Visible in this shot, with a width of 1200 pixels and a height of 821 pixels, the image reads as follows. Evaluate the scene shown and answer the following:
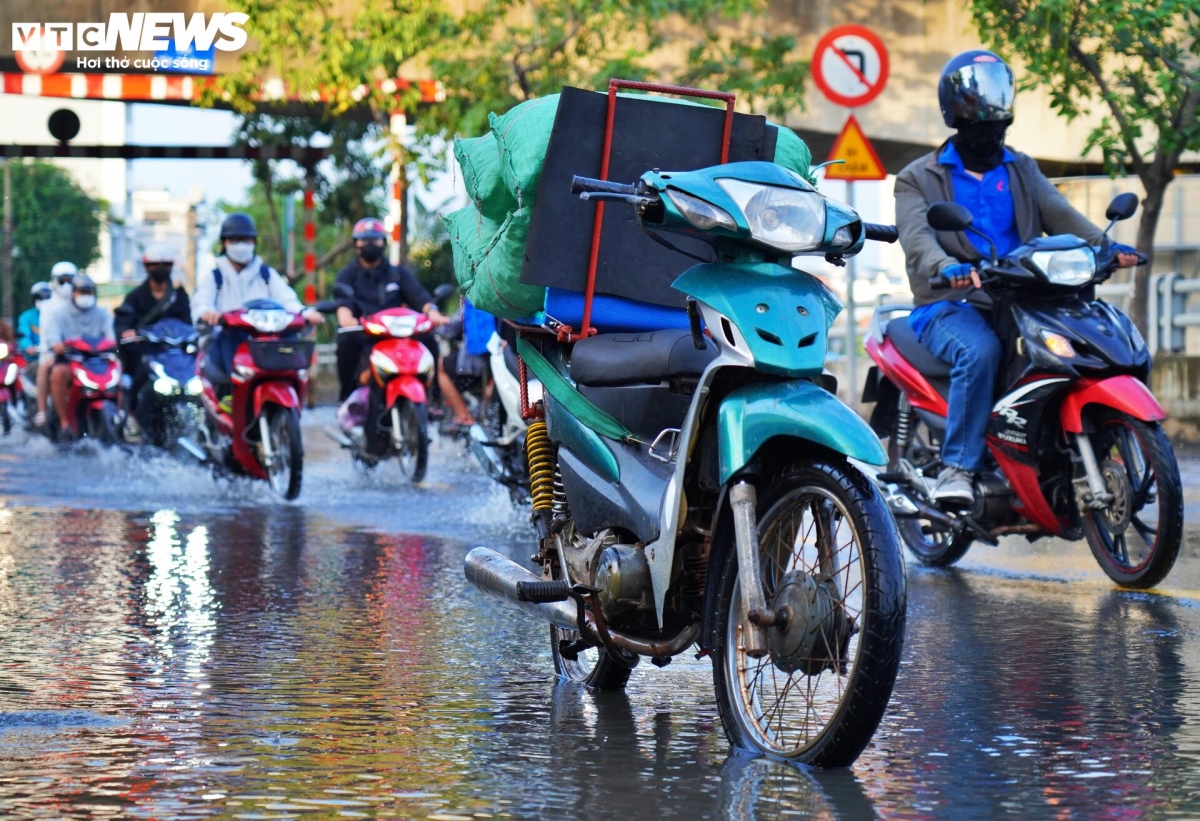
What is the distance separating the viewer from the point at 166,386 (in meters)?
16.5

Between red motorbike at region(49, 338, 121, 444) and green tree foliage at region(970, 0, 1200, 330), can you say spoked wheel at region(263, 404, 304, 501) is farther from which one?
green tree foliage at region(970, 0, 1200, 330)

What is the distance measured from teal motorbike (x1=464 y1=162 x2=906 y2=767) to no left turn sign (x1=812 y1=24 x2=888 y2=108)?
9914 mm

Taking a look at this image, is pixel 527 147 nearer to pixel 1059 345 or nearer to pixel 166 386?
pixel 1059 345

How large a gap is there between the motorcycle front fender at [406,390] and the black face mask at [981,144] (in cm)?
580

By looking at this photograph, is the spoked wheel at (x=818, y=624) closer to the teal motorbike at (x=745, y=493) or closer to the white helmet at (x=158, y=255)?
the teal motorbike at (x=745, y=493)

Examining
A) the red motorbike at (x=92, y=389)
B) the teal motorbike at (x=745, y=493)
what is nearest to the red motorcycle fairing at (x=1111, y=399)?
the teal motorbike at (x=745, y=493)

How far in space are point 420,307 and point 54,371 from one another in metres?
5.35

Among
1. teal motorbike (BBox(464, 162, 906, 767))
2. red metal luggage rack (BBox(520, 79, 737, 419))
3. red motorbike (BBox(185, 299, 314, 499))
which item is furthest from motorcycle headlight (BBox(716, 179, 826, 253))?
red motorbike (BBox(185, 299, 314, 499))

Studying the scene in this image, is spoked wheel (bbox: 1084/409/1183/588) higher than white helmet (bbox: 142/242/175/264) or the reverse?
the reverse

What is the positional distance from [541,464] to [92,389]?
13.2 metres

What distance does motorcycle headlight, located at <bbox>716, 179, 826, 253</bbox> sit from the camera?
4566 millimetres

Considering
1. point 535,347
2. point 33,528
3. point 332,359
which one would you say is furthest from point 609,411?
point 332,359

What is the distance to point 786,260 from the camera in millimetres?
4750

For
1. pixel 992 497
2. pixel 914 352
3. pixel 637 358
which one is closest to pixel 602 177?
pixel 637 358
